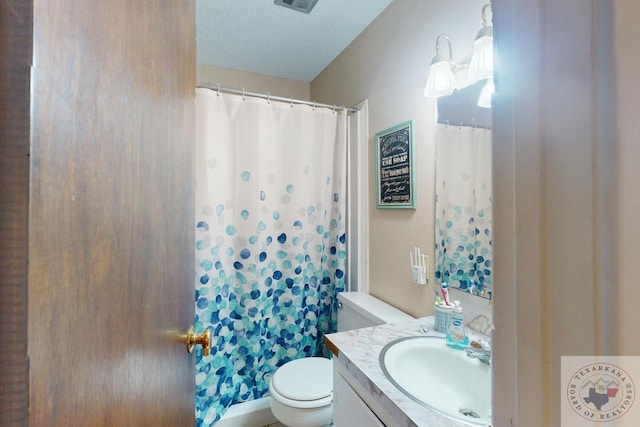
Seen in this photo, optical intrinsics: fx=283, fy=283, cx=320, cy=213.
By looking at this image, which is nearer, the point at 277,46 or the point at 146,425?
the point at 146,425

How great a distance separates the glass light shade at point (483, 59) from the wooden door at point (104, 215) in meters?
0.95

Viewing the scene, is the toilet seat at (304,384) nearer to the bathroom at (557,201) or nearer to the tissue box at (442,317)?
the tissue box at (442,317)

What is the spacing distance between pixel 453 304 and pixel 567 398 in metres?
0.88

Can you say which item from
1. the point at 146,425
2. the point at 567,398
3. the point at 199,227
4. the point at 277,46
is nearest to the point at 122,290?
the point at 146,425

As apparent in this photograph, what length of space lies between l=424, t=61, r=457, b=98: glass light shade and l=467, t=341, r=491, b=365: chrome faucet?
971 millimetres

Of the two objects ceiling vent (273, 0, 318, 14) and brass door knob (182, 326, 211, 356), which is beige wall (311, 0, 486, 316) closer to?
ceiling vent (273, 0, 318, 14)

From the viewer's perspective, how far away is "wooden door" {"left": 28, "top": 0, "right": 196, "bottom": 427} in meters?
0.26

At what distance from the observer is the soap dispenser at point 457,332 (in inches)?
39.8

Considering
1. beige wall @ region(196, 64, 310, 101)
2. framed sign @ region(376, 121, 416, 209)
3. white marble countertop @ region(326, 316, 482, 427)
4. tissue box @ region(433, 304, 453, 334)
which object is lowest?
white marble countertop @ region(326, 316, 482, 427)

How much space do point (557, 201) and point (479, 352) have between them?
849mm

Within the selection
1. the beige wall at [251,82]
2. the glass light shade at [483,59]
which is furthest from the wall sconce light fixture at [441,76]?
the beige wall at [251,82]

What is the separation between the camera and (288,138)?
70.4 inches

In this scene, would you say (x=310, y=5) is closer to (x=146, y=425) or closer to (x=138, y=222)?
(x=138, y=222)

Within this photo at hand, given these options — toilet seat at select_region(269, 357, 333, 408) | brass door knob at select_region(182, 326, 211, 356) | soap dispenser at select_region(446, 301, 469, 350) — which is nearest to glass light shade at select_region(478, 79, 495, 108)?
soap dispenser at select_region(446, 301, 469, 350)
